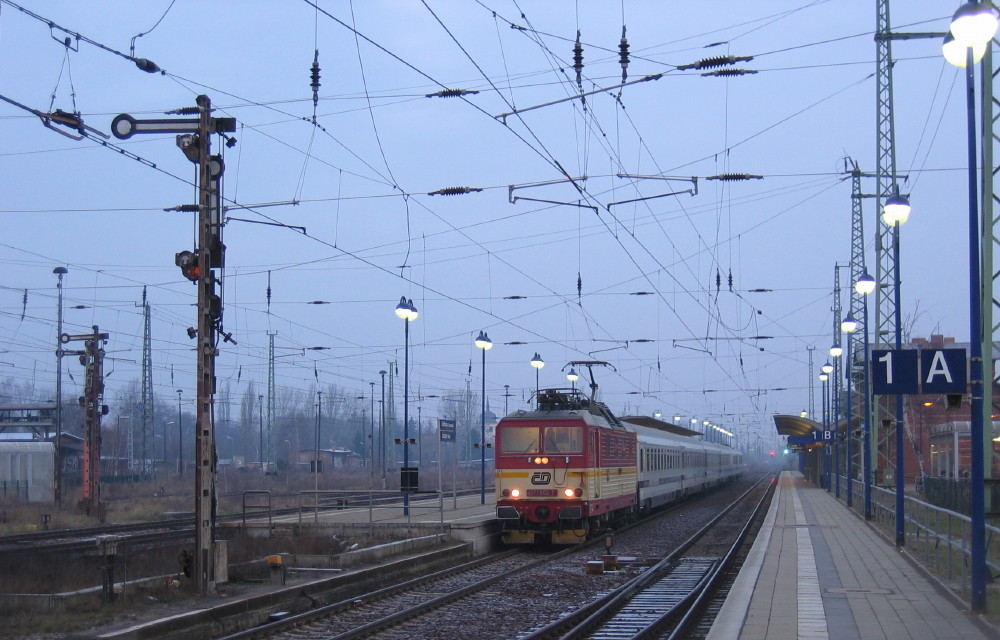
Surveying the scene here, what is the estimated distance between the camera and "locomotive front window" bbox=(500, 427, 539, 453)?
24.2 meters

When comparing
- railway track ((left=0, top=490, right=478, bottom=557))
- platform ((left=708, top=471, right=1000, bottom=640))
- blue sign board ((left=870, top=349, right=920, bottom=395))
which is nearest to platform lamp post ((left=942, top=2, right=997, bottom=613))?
platform ((left=708, top=471, right=1000, bottom=640))

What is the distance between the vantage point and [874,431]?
1293 inches

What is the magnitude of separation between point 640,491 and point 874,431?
7749mm

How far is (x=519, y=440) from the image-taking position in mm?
24344

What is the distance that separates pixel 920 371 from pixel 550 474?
39.5 feet

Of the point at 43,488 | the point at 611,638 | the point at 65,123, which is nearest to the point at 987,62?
the point at 611,638

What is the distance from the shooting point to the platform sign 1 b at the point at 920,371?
12.3m

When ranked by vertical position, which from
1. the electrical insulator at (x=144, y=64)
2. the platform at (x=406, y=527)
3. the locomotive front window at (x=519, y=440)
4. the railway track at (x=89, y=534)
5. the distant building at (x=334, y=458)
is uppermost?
the electrical insulator at (x=144, y=64)

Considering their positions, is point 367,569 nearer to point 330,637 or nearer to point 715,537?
point 330,637

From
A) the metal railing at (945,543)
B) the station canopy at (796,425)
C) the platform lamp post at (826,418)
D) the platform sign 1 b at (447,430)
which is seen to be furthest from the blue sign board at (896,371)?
the station canopy at (796,425)

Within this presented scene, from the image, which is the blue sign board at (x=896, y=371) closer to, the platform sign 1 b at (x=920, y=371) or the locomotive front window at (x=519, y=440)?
the platform sign 1 b at (x=920, y=371)

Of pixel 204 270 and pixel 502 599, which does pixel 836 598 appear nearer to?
pixel 502 599

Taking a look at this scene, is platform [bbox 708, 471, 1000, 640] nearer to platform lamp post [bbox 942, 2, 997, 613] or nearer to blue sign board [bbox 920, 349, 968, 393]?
platform lamp post [bbox 942, 2, 997, 613]

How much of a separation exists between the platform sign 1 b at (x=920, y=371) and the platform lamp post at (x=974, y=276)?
1.36 feet
